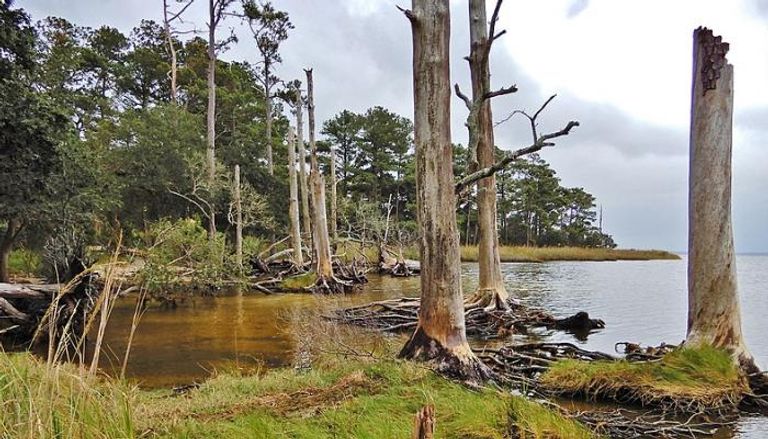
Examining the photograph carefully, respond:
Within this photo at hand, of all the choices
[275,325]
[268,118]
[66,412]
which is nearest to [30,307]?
[275,325]

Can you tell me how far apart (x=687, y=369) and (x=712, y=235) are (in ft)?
4.74

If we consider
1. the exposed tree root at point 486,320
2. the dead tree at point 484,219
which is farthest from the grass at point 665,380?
the dead tree at point 484,219

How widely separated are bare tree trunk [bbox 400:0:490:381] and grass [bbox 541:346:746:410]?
92cm

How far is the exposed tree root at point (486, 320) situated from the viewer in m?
8.90

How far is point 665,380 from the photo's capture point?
4.91 meters

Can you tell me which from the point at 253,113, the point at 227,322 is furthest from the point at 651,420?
the point at 253,113

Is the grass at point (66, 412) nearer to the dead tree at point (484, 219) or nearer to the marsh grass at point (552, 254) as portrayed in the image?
the dead tree at point (484, 219)

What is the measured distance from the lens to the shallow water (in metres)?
6.80

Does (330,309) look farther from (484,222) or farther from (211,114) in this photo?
(211,114)

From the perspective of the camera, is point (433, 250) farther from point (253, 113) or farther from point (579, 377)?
point (253, 113)

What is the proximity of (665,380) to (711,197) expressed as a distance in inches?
79.0

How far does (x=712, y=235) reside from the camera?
5.48 metres

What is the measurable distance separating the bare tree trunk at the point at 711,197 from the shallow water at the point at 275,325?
1.31 meters

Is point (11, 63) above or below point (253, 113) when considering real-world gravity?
below
